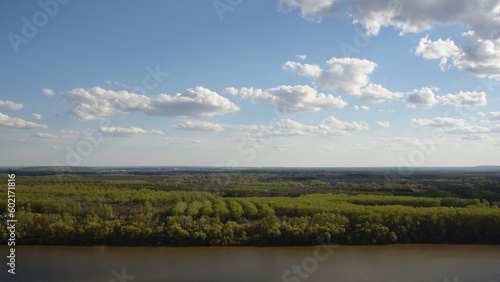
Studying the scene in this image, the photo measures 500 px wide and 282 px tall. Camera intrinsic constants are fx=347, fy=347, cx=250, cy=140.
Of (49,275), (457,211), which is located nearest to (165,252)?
(49,275)

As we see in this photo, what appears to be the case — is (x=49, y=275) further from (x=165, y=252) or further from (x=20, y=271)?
(x=165, y=252)

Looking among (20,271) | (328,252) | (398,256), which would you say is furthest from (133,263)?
(398,256)

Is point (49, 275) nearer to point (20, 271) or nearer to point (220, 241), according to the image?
point (20, 271)

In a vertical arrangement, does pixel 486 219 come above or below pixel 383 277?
above

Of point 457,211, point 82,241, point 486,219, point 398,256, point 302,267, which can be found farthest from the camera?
point 457,211

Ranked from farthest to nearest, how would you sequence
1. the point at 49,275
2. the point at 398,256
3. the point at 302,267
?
the point at 398,256
the point at 302,267
the point at 49,275

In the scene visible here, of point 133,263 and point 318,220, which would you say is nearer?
point 133,263
